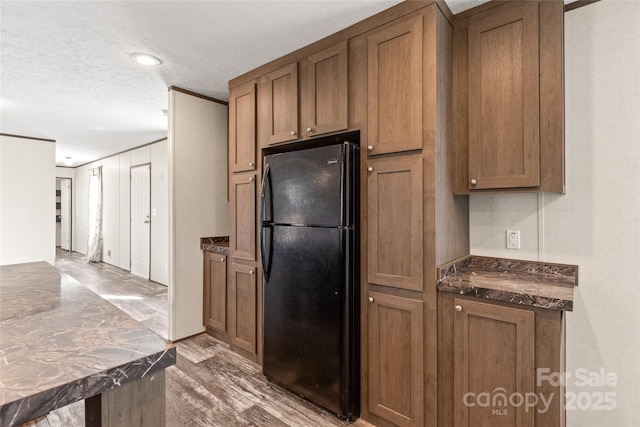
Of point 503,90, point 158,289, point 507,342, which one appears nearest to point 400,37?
point 503,90

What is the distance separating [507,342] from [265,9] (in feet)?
7.13

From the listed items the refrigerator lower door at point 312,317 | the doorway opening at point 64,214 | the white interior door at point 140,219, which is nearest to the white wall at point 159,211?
the white interior door at point 140,219

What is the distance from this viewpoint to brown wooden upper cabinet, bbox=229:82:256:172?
8.70 feet

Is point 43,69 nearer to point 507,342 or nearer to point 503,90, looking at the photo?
point 503,90

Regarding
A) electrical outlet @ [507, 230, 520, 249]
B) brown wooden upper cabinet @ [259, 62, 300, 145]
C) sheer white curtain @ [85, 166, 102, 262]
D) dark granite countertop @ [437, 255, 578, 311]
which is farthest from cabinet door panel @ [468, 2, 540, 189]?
sheer white curtain @ [85, 166, 102, 262]

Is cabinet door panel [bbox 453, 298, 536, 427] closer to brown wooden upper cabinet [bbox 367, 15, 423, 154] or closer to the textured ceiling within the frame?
brown wooden upper cabinet [bbox 367, 15, 423, 154]

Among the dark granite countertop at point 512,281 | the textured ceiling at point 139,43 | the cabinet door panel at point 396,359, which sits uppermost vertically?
the textured ceiling at point 139,43

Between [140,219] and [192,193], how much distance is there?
3356 mm

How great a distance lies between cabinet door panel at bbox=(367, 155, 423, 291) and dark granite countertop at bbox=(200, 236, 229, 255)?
64.3 inches

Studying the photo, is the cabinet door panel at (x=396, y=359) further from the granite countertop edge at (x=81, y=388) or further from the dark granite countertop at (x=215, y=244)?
the dark granite countertop at (x=215, y=244)

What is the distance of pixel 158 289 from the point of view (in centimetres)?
507

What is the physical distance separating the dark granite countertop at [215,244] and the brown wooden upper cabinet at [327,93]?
1.45m

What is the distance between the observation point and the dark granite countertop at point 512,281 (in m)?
1.41

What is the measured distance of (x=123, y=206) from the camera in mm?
6488
